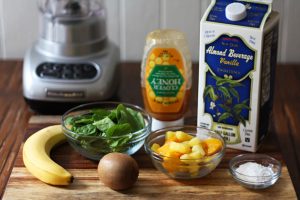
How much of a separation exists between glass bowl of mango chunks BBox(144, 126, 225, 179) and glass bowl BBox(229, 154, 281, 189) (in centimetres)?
4

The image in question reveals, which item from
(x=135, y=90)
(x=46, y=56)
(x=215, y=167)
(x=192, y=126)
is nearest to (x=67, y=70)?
(x=46, y=56)

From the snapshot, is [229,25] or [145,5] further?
[145,5]

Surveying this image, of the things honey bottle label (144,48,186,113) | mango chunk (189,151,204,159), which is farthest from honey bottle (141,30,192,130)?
mango chunk (189,151,204,159)

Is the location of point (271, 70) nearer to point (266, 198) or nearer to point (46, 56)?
point (266, 198)

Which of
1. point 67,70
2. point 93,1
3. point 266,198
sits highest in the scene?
point 93,1

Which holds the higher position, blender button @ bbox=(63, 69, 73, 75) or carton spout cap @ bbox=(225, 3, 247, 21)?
carton spout cap @ bbox=(225, 3, 247, 21)

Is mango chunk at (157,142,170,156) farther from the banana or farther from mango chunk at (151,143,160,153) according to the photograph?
the banana

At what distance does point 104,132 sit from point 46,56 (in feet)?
1.20

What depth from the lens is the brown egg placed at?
4.41ft

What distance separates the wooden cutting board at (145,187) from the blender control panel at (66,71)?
0.93 feet

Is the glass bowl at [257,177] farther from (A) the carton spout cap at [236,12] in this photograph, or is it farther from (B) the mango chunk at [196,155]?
(A) the carton spout cap at [236,12]

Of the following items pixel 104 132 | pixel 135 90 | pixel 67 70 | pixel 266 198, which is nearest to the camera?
pixel 266 198

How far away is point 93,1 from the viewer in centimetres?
191

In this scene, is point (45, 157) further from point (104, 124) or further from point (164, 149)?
point (164, 149)
